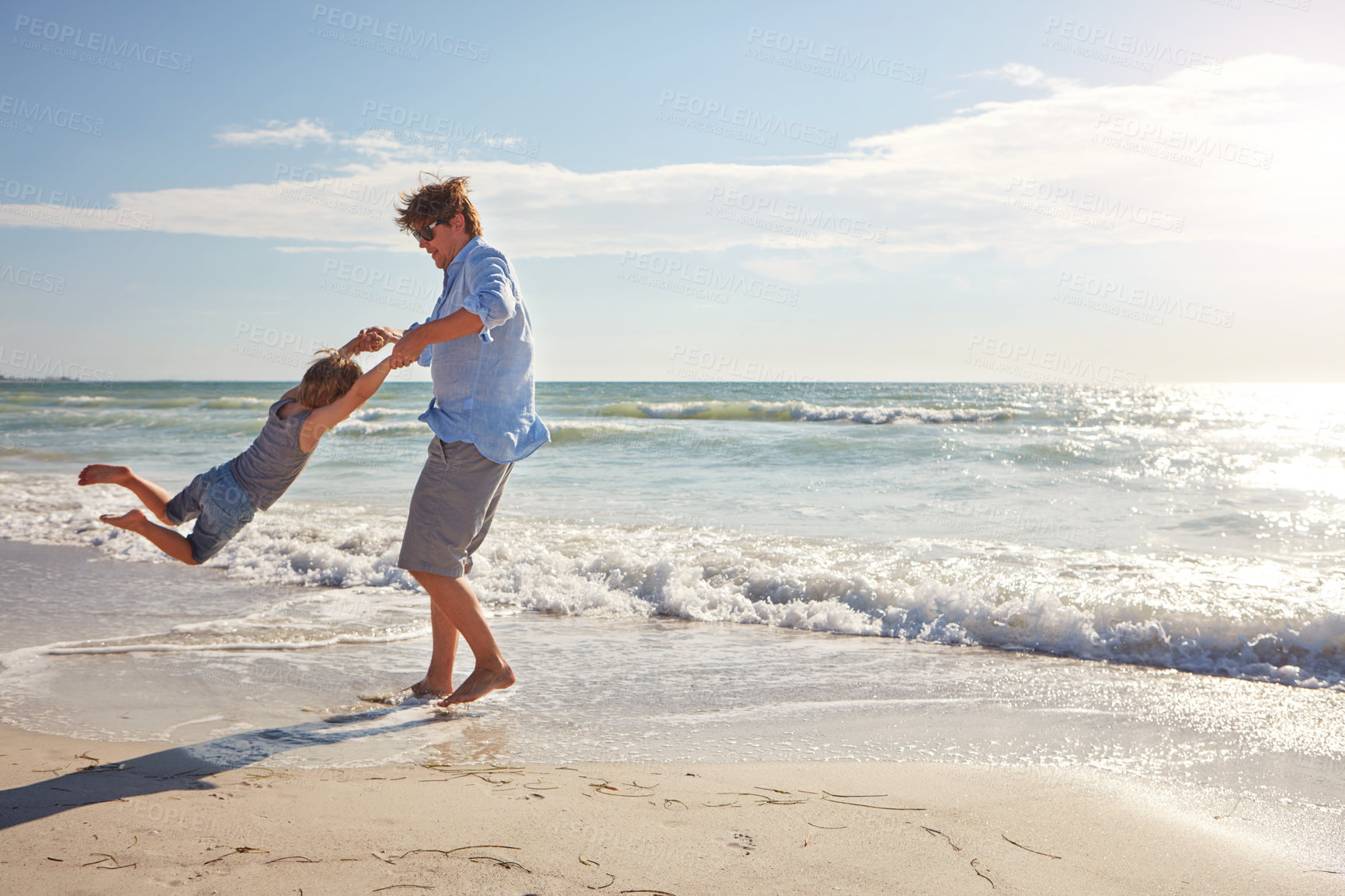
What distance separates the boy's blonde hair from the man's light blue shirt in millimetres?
423

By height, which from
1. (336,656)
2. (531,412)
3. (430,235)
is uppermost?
(430,235)

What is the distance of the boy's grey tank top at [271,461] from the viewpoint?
339 cm

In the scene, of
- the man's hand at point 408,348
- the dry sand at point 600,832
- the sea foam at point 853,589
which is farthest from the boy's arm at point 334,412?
the sea foam at point 853,589

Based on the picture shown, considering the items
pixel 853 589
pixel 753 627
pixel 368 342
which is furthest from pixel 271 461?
pixel 853 589

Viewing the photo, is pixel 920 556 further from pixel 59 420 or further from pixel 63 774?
pixel 59 420

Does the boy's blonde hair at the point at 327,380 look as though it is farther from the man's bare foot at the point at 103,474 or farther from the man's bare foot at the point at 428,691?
the man's bare foot at the point at 428,691

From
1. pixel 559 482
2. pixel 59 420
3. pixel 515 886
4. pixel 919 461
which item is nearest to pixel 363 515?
pixel 559 482

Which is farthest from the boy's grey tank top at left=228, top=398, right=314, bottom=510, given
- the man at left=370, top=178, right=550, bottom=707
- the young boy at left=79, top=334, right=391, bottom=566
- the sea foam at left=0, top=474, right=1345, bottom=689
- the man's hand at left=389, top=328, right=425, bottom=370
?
the sea foam at left=0, top=474, right=1345, bottom=689

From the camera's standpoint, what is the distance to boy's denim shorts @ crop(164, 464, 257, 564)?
→ 3.39 meters

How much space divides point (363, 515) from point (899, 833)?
25.3 feet

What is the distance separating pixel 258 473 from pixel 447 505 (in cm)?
81

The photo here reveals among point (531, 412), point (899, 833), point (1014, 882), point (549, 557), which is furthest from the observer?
point (549, 557)

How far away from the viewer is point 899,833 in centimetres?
235

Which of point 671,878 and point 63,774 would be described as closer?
point 671,878
